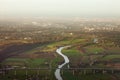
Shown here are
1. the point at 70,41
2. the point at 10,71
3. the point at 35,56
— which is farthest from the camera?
the point at 70,41

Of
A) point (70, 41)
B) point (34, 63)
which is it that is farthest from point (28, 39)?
point (34, 63)

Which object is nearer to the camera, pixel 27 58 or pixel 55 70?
pixel 55 70

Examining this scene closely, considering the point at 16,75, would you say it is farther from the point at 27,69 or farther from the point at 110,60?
the point at 110,60

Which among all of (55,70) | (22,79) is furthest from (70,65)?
(22,79)

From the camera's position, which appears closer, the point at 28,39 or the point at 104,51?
the point at 104,51

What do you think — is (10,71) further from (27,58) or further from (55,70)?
(27,58)

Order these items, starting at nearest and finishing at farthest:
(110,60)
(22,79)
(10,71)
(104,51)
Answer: (22,79)
(10,71)
(110,60)
(104,51)

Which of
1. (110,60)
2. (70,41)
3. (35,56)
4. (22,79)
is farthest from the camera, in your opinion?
(70,41)

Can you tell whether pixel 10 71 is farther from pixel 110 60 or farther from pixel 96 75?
pixel 110 60

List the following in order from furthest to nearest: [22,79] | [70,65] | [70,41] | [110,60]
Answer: [70,41] → [110,60] → [70,65] → [22,79]
